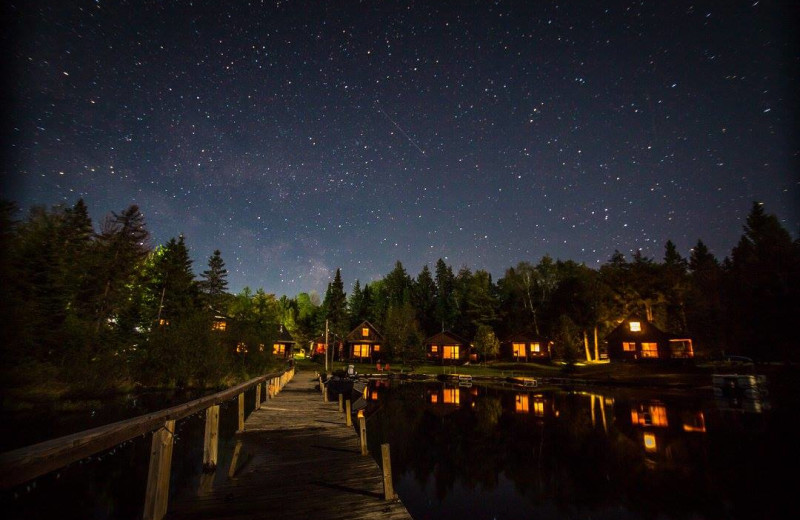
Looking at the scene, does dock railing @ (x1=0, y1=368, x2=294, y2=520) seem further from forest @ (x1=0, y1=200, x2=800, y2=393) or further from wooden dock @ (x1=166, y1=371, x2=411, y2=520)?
forest @ (x1=0, y1=200, x2=800, y2=393)

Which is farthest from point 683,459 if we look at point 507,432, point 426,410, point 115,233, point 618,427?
point 115,233

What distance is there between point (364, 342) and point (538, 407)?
46.4m

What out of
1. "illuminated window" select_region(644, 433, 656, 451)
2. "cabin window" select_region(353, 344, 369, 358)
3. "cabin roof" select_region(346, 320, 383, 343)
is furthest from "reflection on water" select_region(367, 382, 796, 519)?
"cabin window" select_region(353, 344, 369, 358)

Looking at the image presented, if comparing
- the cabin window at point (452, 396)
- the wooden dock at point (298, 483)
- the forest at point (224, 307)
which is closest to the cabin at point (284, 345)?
the forest at point (224, 307)

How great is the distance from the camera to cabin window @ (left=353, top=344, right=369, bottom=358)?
72.3m

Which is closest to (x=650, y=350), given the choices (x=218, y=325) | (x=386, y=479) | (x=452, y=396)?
(x=452, y=396)

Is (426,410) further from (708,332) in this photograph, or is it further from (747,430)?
(708,332)

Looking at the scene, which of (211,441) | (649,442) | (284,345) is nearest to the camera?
(211,441)

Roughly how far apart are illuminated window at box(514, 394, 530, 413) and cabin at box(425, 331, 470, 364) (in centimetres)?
3130

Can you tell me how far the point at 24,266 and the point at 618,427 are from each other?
4183cm

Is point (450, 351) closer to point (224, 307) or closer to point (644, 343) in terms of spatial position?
point (644, 343)

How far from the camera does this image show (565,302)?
67.5 meters

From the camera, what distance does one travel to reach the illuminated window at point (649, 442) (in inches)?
705

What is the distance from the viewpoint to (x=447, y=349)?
67875 millimetres
